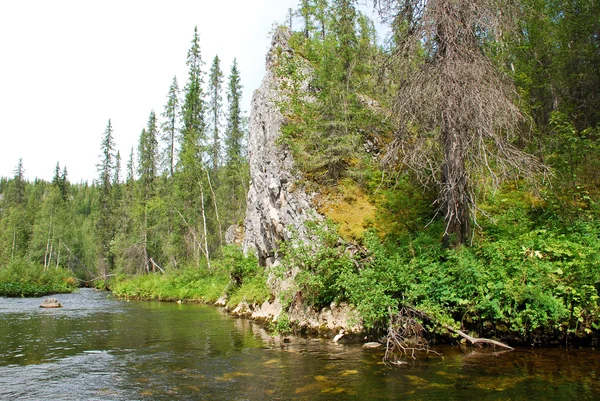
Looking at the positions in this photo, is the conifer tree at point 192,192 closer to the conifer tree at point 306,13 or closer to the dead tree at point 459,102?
the conifer tree at point 306,13

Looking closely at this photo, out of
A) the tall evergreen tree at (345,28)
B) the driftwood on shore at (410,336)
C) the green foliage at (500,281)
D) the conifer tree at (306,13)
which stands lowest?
the driftwood on shore at (410,336)

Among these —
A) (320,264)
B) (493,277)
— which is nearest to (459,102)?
(493,277)

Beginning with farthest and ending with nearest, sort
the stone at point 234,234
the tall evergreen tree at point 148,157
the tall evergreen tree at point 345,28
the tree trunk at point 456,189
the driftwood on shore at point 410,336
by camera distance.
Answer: the tall evergreen tree at point 148,157
the stone at point 234,234
the tall evergreen tree at point 345,28
the tree trunk at point 456,189
the driftwood on shore at point 410,336

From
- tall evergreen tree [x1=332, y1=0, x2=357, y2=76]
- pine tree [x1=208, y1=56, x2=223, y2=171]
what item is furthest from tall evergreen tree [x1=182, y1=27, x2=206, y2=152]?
tall evergreen tree [x1=332, y1=0, x2=357, y2=76]

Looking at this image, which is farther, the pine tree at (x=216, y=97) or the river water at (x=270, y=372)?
the pine tree at (x=216, y=97)

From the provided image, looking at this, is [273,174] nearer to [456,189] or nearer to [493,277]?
[456,189]

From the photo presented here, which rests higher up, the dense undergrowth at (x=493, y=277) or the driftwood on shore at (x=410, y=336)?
the dense undergrowth at (x=493, y=277)

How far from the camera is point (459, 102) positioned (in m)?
9.81

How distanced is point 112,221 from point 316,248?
5304 centimetres

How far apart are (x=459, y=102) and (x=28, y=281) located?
44280 millimetres

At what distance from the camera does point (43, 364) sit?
9625 mm

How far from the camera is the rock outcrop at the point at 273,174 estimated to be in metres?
16.5

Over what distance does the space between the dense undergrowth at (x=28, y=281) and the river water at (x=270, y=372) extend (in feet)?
97.2

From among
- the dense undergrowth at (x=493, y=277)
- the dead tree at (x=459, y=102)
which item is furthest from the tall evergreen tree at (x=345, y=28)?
the dense undergrowth at (x=493, y=277)
